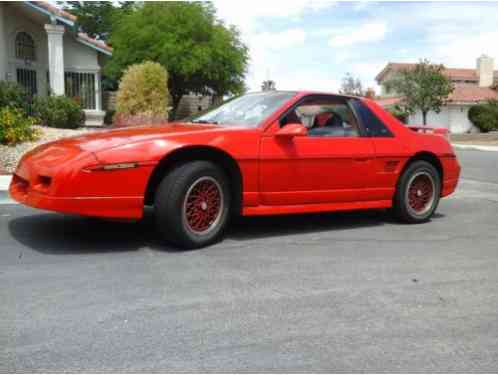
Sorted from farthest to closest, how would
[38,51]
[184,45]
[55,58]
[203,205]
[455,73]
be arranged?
[455,73]
[184,45]
[38,51]
[55,58]
[203,205]

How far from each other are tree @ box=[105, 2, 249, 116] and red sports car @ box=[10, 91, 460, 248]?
71.2 feet

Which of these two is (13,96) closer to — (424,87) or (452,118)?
(424,87)

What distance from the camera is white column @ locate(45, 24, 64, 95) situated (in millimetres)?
19422

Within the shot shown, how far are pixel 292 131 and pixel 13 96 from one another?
12.3 m

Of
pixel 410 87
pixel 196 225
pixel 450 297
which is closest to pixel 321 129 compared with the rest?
pixel 196 225

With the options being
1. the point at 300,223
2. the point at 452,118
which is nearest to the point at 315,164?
the point at 300,223

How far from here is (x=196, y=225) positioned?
5070 mm

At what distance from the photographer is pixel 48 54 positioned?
68.8 feet

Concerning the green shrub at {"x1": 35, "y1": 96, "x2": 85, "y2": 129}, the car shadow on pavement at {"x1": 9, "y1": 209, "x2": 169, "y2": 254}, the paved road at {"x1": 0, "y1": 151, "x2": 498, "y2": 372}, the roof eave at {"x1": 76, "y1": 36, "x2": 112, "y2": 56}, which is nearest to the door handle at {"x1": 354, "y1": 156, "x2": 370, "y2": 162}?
the paved road at {"x1": 0, "y1": 151, "x2": 498, "y2": 372}

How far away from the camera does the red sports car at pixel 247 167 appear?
182 inches

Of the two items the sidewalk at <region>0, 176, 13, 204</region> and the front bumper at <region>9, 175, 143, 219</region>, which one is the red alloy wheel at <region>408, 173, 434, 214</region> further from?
the sidewalk at <region>0, 176, 13, 204</region>

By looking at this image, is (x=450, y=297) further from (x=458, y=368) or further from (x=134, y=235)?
(x=134, y=235)

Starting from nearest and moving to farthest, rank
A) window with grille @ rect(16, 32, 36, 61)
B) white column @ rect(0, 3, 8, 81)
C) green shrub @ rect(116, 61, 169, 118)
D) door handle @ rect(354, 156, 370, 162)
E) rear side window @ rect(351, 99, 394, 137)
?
door handle @ rect(354, 156, 370, 162), rear side window @ rect(351, 99, 394, 137), white column @ rect(0, 3, 8, 81), green shrub @ rect(116, 61, 169, 118), window with grille @ rect(16, 32, 36, 61)

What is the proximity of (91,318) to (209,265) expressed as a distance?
1.36 meters
